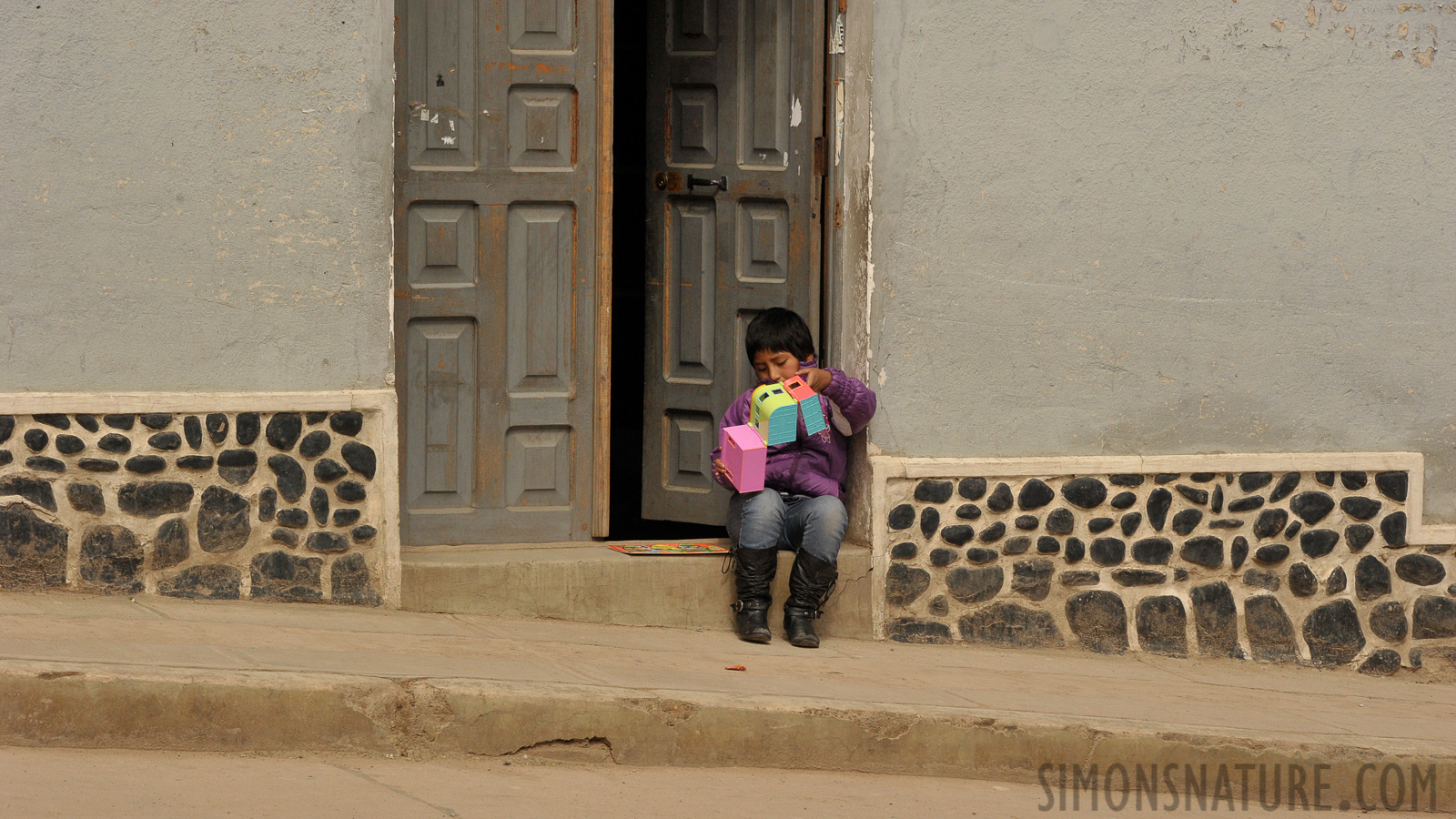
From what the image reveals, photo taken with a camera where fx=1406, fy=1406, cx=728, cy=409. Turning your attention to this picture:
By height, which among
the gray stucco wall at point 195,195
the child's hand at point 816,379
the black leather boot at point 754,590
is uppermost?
the gray stucco wall at point 195,195

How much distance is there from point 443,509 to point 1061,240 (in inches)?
100

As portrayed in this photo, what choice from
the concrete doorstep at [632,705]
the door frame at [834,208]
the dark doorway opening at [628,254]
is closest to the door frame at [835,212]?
the door frame at [834,208]

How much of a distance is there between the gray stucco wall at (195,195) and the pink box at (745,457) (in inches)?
49.9

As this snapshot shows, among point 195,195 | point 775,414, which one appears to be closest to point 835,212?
point 775,414

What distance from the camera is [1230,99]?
17.4ft

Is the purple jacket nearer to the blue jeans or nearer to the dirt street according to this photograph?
the blue jeans

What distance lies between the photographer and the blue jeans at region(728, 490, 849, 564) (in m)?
5.02

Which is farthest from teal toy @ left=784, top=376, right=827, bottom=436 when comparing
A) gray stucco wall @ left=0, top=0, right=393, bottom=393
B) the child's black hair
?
gray stucco wall @ left=0, top=0, right=393, bottom=393

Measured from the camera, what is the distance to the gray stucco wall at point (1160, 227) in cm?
519

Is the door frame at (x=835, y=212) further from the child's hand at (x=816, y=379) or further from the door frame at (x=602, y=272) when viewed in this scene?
the child's hand at (x=816, y=379)

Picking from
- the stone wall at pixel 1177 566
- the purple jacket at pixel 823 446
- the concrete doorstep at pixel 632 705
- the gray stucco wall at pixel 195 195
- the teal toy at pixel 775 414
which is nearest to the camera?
the concrete doorstep at pixel 632 705

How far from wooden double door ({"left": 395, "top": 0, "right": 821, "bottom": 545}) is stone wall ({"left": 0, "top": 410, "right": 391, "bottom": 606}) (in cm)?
41

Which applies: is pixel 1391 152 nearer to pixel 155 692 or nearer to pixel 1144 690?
pixel 1144 690

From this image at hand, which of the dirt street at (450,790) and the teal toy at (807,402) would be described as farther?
the teal toy at (807,402)
